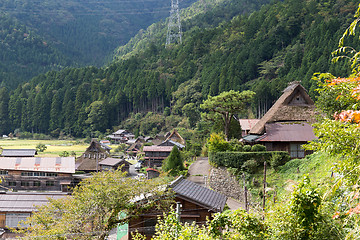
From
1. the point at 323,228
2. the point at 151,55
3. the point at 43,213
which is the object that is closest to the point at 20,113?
the point at 151,55

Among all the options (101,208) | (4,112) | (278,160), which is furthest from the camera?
(4,112)

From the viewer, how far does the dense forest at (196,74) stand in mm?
61969

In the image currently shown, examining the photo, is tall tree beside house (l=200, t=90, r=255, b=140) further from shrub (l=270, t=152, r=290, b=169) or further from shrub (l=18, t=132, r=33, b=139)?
shrub (l=18, t=132, r=33, b=139)

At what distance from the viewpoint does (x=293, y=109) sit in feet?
83.6

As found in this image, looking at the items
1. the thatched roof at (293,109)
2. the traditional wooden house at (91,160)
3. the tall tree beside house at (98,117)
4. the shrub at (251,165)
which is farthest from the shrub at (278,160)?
the tall tree beside house at (98,117)

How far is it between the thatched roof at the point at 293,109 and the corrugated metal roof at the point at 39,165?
1886 cm

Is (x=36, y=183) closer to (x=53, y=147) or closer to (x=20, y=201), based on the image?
(x=20, y=201)

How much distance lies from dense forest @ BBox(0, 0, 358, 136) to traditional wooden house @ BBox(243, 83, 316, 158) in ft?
86.0

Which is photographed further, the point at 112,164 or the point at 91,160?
the point at 91,160

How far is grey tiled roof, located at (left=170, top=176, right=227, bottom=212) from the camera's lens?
12734 mm

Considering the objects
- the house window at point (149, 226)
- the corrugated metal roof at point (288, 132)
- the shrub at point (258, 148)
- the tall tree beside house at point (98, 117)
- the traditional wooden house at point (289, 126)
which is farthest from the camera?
the tall tree beside house at point (98, 117)

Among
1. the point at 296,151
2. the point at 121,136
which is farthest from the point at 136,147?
the point at 296,151

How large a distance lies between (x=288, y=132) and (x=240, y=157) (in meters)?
4.29

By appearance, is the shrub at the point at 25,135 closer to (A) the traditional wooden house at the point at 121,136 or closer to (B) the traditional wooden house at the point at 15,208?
(A) the traditional wooden house at the point at 121,136
